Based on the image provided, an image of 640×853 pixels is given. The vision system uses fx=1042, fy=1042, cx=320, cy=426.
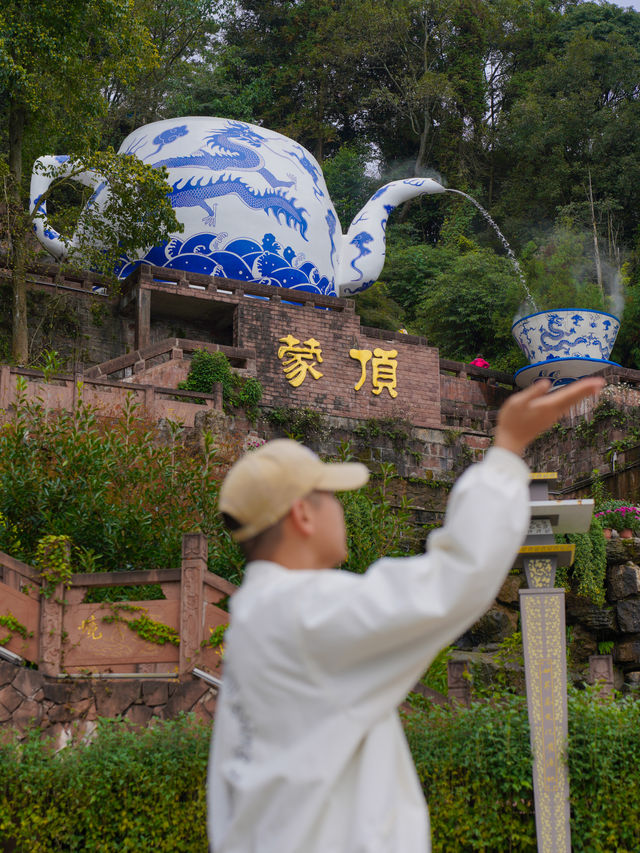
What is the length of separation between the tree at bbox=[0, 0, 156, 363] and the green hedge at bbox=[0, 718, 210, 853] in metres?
8.93

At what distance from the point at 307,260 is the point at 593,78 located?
13.2 m

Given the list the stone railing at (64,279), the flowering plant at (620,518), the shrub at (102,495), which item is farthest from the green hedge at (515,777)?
the stone railing at (64,279)

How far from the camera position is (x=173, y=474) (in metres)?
9.88

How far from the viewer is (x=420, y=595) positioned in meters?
1.81

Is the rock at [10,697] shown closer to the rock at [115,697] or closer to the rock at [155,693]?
the rock at [115,697]

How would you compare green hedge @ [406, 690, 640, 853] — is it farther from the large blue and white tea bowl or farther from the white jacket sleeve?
the large blue and white tea bowl

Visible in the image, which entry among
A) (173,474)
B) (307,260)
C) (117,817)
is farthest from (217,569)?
(307,260)

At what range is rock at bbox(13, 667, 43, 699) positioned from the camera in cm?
702

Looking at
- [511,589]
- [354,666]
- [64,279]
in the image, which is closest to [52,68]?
[64,279]

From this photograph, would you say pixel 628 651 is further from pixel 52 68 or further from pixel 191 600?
pixel 52 68

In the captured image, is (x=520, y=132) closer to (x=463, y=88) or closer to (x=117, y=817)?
(x=463, y=88)

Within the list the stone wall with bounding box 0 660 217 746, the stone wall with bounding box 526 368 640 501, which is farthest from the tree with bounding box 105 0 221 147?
the stone wall with bounding box 0 660 217 746

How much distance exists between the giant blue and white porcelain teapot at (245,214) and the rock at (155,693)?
10294 mm

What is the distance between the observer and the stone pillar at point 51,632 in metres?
7.20
